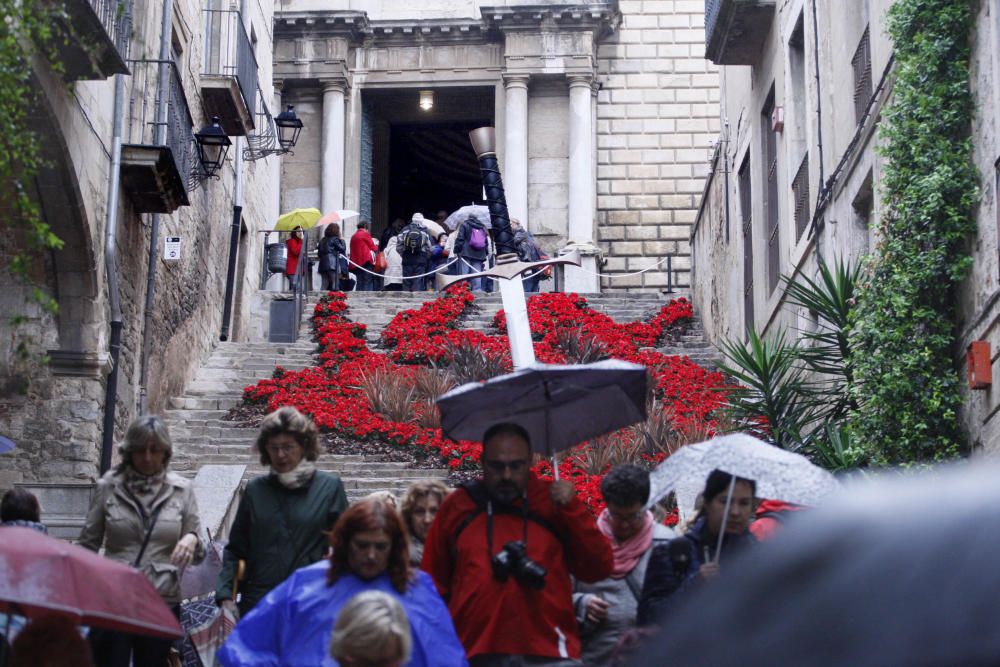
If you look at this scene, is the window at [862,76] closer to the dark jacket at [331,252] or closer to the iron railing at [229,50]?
the iron railing at [229,50]

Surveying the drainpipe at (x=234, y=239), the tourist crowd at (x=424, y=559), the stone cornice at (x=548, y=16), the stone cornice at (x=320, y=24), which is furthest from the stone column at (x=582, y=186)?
the tourist crowd at (x=424, y=559)

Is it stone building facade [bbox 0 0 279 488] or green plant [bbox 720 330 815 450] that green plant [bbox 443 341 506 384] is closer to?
stone building facade [bbox 0 0 279 488]

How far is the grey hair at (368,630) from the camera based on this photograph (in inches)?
190

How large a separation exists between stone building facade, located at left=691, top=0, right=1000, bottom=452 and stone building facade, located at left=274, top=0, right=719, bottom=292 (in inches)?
328

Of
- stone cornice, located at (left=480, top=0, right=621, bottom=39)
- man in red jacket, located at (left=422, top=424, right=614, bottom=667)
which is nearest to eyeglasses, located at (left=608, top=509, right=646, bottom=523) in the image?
man in red jacket, located at (left=422, top=424, right=614, bottom=667)

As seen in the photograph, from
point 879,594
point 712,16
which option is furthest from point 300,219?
point 879,594

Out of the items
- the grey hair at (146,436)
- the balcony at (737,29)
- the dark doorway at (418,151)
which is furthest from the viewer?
the dark doorway at (418,151)

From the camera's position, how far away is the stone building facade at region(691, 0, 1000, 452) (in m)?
10.8

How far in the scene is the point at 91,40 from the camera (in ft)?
40.7

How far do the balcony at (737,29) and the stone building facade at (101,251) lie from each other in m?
6.49

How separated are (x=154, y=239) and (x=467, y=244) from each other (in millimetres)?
9204

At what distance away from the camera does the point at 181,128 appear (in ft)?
59.6

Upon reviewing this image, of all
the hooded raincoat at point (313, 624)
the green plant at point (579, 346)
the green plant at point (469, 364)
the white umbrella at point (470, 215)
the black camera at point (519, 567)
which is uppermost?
the white umbrella at point (470, 215)

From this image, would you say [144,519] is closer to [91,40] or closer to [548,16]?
[91,40]
